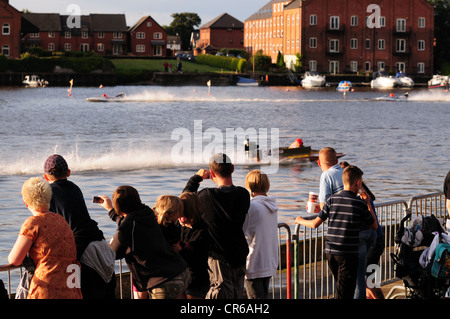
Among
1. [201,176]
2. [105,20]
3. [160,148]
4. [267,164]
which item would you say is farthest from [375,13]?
[201,176]

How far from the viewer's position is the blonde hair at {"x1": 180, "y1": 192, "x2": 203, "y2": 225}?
8273 mm

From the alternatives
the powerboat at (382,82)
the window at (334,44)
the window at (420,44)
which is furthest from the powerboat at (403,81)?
the window at (334,44)

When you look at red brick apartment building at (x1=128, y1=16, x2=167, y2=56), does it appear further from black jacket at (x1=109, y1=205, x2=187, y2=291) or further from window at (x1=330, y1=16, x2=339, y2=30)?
black jacket at (x1=109, y1=205, x2=187, y2=291)

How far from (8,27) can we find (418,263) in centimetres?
14556

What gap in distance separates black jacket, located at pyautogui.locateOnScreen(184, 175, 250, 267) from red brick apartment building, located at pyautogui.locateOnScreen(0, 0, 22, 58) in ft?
475

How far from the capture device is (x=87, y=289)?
794 centimetres

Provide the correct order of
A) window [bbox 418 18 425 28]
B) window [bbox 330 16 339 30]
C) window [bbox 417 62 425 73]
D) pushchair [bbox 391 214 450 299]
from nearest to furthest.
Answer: pushchair [bbox 391 214 450 299]
window [bbox 330 16 339 30]
window [bbox 418 18 425 28]
window [bbox 417 62 425 73]

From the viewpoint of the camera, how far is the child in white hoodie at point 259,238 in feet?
29.3

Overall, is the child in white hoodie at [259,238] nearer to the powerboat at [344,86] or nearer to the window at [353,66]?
the powerboat at [344,86]

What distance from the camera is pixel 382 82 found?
140 m

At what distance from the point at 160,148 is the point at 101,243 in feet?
138

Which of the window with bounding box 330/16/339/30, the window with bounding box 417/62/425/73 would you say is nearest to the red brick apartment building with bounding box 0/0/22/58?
the window with bounding box 330/16/339/30

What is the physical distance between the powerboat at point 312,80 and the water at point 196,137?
7226 millimetres

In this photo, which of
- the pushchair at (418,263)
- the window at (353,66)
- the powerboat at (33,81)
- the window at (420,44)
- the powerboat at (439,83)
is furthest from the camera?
the powerboat at (33,81)
